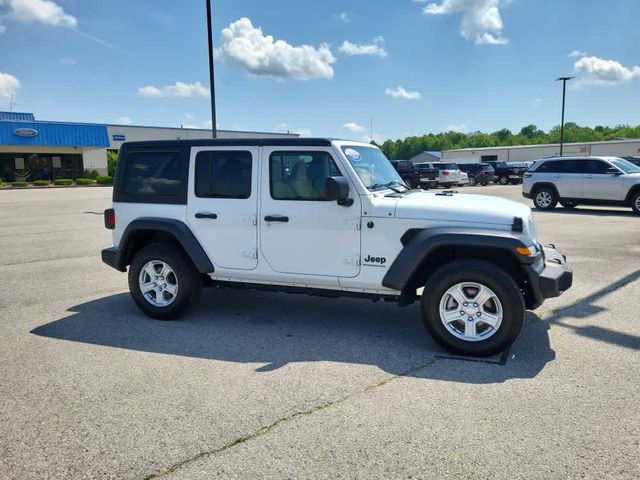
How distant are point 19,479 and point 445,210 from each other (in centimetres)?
356

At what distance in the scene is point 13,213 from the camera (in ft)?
59.2

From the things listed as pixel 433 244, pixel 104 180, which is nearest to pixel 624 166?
pixel 433 244

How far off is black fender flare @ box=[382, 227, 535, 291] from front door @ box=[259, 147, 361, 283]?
1.36ft

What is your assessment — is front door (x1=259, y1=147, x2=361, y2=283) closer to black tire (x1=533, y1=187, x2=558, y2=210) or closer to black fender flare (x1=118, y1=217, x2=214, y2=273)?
black fender flare (x1=118, y1=217, x2=214, y2=273)

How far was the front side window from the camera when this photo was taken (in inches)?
194

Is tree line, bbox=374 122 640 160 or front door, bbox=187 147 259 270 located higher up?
tree line, bbox=374 122 640 160

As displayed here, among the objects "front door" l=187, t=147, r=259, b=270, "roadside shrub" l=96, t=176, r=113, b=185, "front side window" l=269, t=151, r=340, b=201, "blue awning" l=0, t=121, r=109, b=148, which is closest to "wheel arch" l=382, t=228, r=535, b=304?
"front side window" l=269, t=151, r=340, b=201

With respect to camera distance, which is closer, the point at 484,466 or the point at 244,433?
the point at 484,466

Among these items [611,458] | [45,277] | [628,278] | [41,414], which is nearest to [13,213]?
[45,277]

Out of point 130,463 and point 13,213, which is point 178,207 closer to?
point 130,463

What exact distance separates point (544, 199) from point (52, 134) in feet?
137

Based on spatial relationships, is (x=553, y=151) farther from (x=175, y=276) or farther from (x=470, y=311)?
(x=175, y=276)

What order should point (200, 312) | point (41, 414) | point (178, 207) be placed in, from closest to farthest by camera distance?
1. point (41, 414)
2. point (178, 207)
3. point (200, 312)

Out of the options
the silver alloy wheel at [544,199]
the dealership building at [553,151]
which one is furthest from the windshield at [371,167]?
the dealership building at [553,151]
